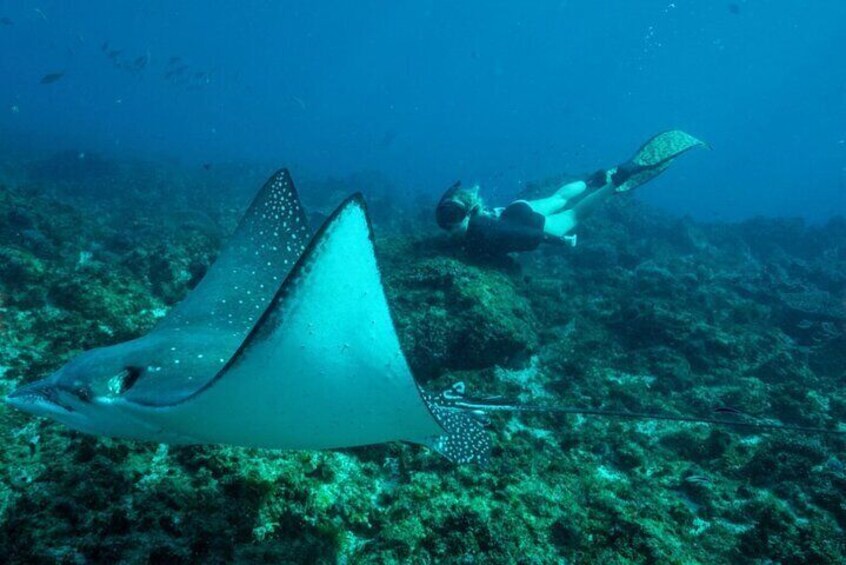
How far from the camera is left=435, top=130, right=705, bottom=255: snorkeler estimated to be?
24.0ft

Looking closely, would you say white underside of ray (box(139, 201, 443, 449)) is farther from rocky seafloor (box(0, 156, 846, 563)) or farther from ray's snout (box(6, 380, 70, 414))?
rocky seafloor (box(0, 156, 846, 563))

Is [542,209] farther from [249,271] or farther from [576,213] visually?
[249,271]

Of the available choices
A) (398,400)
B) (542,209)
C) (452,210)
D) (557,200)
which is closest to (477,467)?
(398,400)

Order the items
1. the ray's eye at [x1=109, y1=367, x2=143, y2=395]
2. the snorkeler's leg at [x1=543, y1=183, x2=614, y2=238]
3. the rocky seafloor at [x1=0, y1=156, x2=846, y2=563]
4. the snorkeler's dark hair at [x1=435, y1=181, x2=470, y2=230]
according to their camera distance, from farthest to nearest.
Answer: the snorkeler's leg at [x1=543, y1=183, x2=614, y2=238], the snorkeler's dark hair at [x1=435, y1=181, x2=470, y2=230], the rocky seafloor at [x1=0, y1=156, x2=846, y2=563], the ray's eye at [x1=109, y1=367, x2=143, y2=395]

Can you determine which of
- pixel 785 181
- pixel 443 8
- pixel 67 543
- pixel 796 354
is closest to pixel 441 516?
pixel 67 543

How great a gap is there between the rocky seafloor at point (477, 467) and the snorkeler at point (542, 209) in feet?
1.43

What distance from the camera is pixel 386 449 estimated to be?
3797 mm

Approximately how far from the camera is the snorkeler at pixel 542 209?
730 cm

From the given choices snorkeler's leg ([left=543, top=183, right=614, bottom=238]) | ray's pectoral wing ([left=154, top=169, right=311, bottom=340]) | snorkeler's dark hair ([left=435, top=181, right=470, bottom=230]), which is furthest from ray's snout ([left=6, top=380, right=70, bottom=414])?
snorkeler's leg ([left=543, top=183, right=614, bottom=238])

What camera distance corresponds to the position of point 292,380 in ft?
6.57

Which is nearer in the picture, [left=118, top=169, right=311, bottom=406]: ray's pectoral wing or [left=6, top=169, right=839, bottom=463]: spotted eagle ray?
[left=6, top=169, right=839, bottom=463]: spotted eagle ray

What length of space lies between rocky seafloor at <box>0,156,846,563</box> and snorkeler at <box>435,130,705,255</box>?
43cm

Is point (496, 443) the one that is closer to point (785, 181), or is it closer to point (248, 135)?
point (248, 135)

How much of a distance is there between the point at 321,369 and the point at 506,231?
570 centimetres
